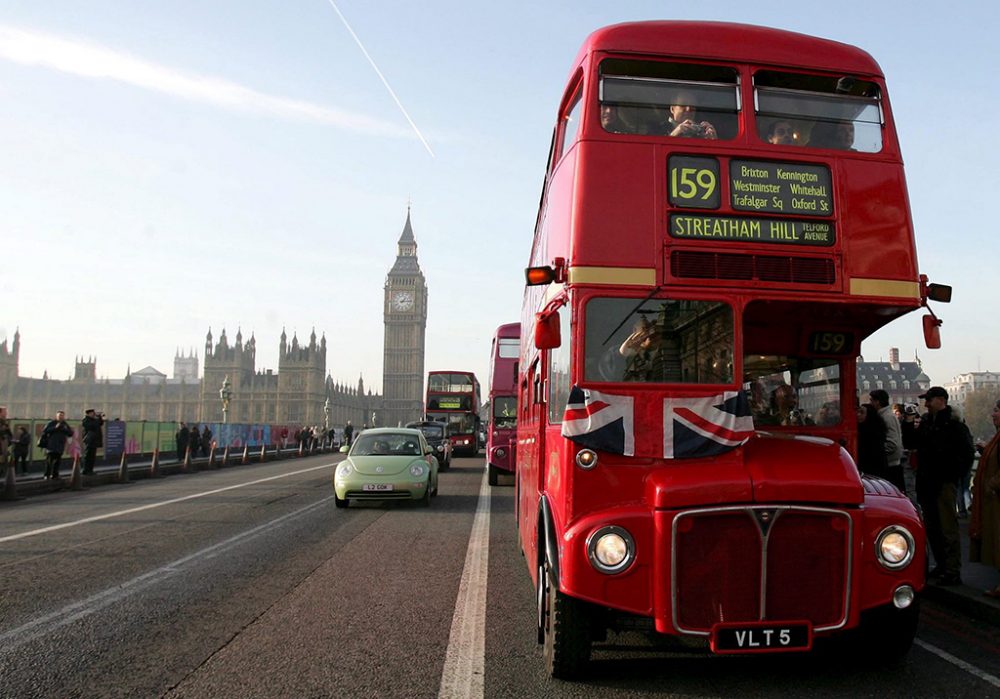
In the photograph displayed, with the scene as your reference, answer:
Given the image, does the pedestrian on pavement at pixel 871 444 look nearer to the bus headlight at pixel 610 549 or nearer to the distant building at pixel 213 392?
the bus headlight at pixel 610 549

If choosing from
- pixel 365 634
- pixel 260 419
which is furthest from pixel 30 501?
pixel 260 419

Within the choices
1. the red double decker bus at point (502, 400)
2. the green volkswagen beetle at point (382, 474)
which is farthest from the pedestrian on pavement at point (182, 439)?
the green volkswagen beetle at point (382, 474)

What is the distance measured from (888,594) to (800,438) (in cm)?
107

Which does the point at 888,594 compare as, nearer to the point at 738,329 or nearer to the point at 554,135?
the point at 738,329

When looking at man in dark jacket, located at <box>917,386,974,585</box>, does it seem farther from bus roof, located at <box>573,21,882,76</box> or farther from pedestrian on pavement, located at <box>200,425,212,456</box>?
pedestrian on pavement, located at <box>200,425,212,456</box>

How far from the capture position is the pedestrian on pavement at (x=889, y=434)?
8578mm

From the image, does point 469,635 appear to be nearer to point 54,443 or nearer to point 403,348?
point 54,443

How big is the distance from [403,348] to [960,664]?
149247 millimetres

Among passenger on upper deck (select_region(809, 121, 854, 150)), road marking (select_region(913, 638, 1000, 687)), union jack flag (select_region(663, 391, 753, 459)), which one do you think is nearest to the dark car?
road marking (select_region(913, 638, 1000, 687))

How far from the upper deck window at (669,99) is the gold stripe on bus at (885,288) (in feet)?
3.96

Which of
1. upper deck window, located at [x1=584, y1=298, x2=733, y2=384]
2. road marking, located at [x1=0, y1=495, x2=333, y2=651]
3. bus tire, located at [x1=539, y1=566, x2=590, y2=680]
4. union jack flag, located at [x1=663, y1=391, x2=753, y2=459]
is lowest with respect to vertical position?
road marking, located at [x1=0, y1=495, x2=333, y2=651]

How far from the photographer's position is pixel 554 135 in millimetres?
6859

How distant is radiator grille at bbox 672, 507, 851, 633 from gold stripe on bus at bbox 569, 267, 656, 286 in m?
1.39

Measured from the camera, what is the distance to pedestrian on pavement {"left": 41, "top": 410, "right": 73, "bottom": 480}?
19250 millimetres
